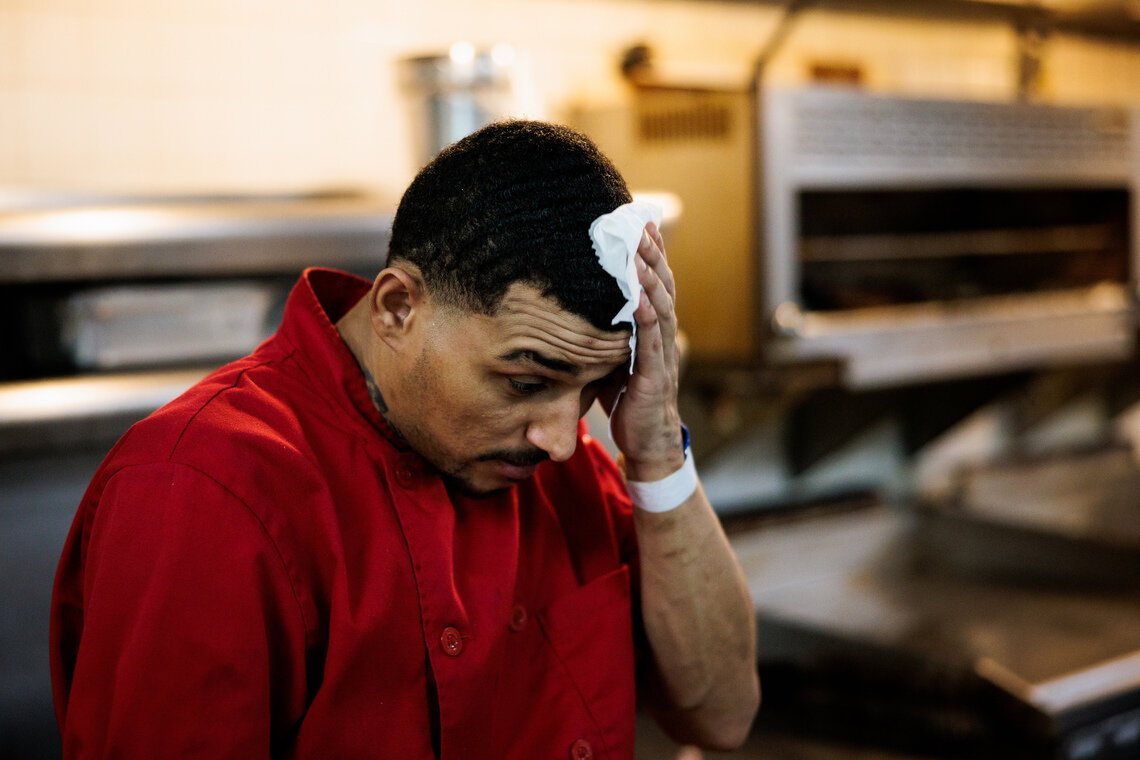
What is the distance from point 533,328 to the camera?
906 mm

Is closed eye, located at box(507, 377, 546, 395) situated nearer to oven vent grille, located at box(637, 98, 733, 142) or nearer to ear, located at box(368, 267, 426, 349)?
ear, located at box(368, 267, 426, 349)

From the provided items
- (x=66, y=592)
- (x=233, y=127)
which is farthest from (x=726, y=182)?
(x=66, y=592)

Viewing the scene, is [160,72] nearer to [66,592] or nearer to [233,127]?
[233,127]

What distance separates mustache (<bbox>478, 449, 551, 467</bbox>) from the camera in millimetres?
992

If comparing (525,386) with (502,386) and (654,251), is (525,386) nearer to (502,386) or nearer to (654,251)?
(502,386)

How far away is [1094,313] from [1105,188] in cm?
38

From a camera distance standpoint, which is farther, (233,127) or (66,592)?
(233,127)

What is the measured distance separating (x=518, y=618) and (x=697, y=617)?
0.24 metres

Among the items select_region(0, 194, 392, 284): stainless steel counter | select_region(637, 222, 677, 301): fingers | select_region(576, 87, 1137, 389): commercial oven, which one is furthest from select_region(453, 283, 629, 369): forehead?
select_region(576, 87, 1137, 389): commercial oven

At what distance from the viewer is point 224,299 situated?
160 cm

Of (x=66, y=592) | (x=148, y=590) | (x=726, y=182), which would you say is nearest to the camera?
(x=148, y=590)

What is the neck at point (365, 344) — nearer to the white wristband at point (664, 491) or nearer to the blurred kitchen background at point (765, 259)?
the white wristband at point (664, 491)

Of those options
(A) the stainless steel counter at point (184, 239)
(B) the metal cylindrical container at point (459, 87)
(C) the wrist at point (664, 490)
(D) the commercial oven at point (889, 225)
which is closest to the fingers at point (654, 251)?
(C) the wrist at point (664, 490)

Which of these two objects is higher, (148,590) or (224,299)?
(224,299)
